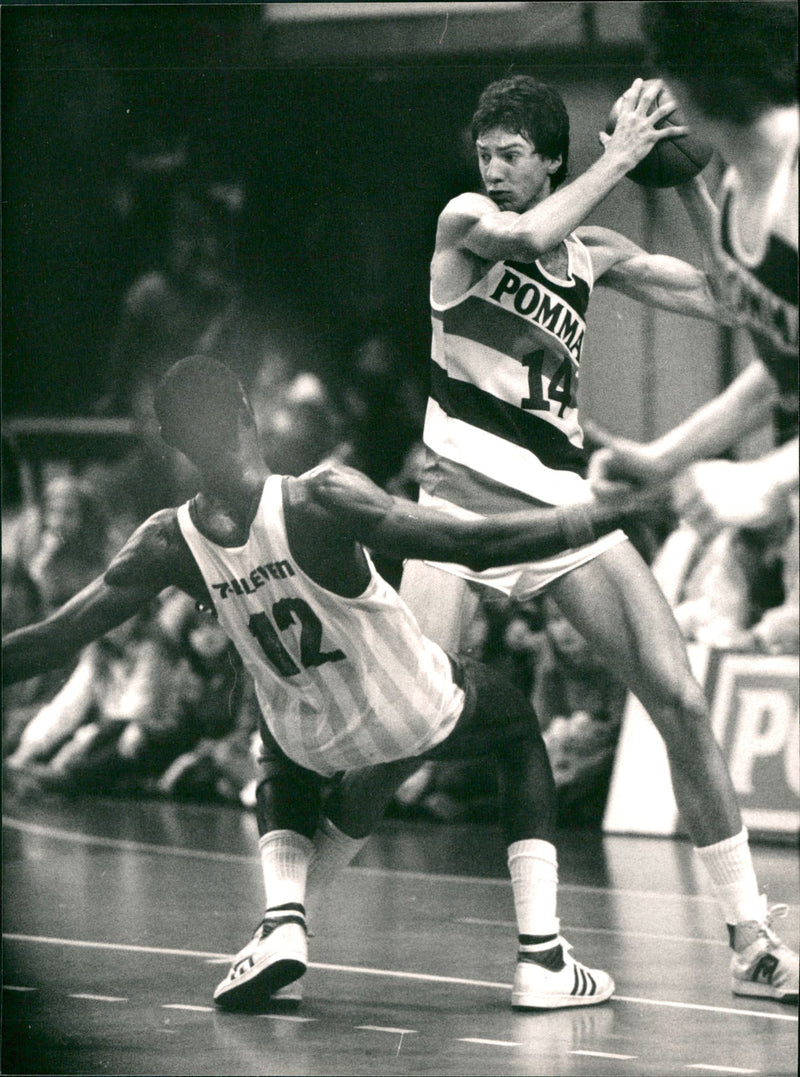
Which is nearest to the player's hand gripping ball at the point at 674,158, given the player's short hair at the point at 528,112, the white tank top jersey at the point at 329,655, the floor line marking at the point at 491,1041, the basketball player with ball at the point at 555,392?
the basketball player with ball at the point at 555,392

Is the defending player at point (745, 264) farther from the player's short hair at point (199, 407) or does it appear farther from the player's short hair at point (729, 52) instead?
the player's short hair at point (199, 407)

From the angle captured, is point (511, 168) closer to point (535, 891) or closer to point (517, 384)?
point (517, 384)

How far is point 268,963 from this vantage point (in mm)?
5039

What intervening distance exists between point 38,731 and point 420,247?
4.65 metres

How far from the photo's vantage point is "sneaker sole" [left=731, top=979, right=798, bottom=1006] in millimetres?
5043

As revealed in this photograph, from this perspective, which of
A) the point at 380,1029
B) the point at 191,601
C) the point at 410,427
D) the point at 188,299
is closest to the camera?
the point at 380,1029

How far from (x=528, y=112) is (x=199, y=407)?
1.11 metres

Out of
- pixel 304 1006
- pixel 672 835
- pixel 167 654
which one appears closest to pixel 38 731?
pixel 167 654

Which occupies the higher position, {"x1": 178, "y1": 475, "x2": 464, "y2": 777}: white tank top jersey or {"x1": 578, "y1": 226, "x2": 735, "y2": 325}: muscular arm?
{"x1": 578, "y1": 226, "x2": 735, "y2": 325}: muscular arm

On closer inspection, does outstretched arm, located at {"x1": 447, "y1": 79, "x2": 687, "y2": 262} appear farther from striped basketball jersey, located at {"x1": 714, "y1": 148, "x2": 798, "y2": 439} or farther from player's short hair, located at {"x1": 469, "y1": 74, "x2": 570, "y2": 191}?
striped basketball jersey, located at {"x1": 714, "y1": 148, "x2": 798, "y2": 439}

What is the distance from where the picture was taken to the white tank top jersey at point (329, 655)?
502cm

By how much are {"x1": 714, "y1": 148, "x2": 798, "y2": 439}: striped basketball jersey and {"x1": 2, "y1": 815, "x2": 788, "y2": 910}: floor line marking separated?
116 inches

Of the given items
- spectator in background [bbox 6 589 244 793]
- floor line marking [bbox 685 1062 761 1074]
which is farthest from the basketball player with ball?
spectator in background [bbox 6 589 244 793]

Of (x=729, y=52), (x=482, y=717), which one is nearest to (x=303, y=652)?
(x=482, y=717)
